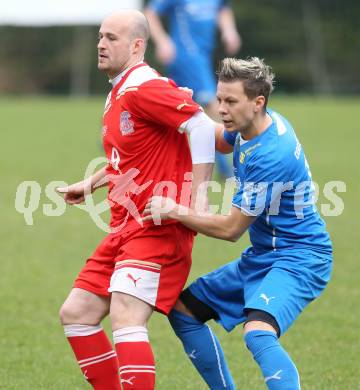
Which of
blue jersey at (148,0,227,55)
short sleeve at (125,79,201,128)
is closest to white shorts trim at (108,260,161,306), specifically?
short sleeve at (125,79,201,128)

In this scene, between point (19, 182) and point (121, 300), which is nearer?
point (121, 300)

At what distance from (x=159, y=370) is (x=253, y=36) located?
28.6 m

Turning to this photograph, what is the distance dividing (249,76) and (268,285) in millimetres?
843

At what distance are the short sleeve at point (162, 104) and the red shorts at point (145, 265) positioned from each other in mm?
467

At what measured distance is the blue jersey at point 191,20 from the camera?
458 inches

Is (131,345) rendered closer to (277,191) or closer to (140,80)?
(277,191)

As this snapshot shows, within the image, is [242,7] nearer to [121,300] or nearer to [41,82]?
[41,82]

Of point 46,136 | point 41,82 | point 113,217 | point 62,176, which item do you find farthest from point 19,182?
point 41,82

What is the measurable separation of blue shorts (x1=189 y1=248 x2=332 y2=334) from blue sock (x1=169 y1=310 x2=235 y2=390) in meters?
0.10

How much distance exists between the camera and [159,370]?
16.9 feet

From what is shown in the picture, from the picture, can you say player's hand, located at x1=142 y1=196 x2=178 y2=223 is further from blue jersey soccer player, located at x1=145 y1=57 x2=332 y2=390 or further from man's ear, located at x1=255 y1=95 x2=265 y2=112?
man's ear, located at x1=255 y1=95 x2=265 y2=112

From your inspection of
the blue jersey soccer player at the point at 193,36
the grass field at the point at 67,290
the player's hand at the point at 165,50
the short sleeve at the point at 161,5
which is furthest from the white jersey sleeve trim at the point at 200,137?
the short sleeve at the point at 161,5

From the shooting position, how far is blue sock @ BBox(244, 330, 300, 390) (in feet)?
12.5

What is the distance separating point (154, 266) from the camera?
4188 mm
